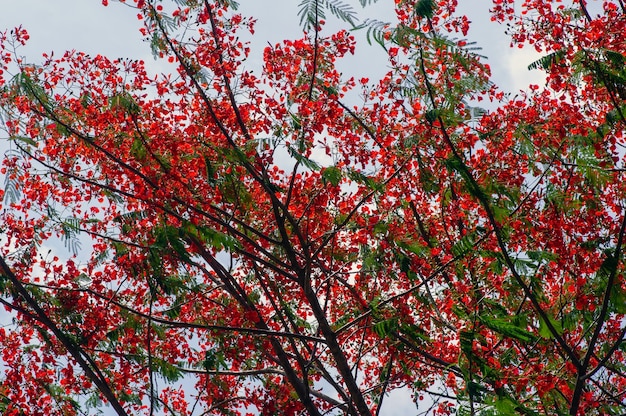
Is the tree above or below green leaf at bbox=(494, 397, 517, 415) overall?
above

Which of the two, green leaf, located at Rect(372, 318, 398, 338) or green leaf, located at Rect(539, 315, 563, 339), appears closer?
green leaf, located at Rect(372, 318, 398, 338)

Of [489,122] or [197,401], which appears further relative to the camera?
[197,401]

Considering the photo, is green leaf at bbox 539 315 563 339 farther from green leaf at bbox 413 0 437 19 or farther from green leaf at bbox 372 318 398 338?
green leaf at bbox 413 0 437 19

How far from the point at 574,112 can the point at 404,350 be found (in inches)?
136

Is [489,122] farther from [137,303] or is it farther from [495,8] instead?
[137,303]

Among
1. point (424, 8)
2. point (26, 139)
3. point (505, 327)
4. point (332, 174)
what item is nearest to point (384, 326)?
point (505, 327)

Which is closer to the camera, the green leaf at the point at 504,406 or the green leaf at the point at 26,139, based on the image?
the green leaf at the point at 504,406

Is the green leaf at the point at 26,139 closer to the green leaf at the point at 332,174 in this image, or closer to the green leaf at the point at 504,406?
the green leaf at the point at 332,174

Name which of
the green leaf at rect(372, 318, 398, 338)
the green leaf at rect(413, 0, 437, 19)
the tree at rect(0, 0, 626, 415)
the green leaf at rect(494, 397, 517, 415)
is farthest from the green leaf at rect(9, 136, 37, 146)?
the green leaf at rect(494, 397, 517, 415)

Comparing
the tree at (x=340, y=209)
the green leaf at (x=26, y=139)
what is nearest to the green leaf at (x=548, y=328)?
the tree at (x=340, y=209)

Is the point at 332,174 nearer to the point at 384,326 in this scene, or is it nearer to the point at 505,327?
the point at 384,326

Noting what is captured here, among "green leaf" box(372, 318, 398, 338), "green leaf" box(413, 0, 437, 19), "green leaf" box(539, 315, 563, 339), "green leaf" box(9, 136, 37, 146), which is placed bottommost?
"green leaf" box(539, 315, 563, 339)

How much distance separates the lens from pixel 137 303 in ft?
30.0

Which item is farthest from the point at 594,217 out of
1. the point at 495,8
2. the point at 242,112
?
the point at 242,112
